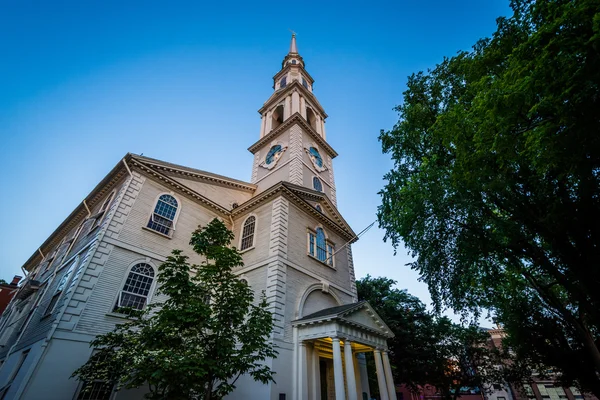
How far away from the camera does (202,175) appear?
17891mm

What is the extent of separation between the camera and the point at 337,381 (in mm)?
10508

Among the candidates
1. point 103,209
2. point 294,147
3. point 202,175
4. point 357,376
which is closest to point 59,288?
point 103,209

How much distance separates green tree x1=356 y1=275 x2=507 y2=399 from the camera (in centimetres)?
2194

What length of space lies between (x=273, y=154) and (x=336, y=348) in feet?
56.9

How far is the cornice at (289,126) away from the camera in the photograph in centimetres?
2447

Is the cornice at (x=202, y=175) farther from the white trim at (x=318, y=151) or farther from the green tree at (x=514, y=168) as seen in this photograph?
the green tree at (x=514, y=168)

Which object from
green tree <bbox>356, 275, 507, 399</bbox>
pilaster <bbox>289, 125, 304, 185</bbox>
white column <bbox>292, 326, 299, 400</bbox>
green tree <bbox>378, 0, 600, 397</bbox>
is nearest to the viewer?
green tree <bbox>378, 0, 600, 397</bbox>

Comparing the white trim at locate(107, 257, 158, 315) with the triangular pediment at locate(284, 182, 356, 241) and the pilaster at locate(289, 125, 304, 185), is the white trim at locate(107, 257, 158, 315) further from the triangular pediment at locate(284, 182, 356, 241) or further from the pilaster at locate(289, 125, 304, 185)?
the pilaster at locate(289, 125, 304, 185)

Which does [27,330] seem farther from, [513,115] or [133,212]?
[513,115]

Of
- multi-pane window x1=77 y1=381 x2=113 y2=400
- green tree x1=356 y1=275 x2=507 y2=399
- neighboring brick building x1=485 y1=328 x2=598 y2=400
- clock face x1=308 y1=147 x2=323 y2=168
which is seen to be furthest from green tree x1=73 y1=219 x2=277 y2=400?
neighboring brick building x1=485 y1=328 x2=598 y2=400

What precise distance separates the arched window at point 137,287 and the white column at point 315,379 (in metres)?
8.23

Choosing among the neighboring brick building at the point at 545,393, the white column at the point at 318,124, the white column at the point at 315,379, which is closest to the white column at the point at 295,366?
the white column at the point at 315,379

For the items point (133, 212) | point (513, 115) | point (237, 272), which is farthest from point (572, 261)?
point (133, 212)

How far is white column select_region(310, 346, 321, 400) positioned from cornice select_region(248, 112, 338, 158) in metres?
18.0
